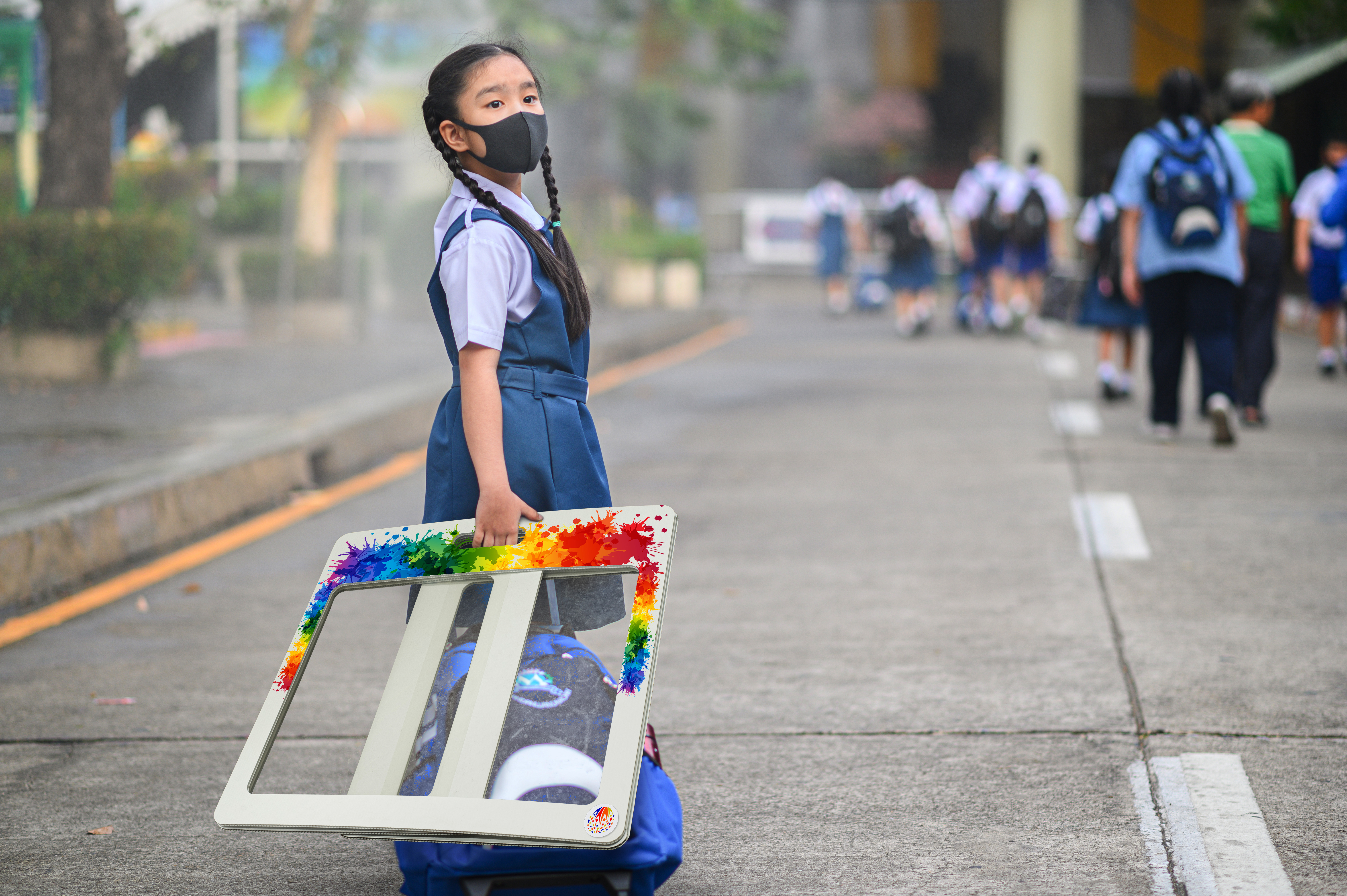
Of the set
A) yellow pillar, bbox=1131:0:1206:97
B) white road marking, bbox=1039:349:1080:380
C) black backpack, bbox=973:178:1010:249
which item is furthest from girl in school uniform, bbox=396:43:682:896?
yellow pillar, bbox=1131:0:1206:97

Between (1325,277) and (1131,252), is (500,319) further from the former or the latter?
(1325,277)

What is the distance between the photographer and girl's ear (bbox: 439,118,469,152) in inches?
125

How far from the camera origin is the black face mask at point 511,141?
3.13 meters

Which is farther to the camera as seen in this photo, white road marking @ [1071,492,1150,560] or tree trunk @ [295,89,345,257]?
tree trunk @ [295,89,345,257]

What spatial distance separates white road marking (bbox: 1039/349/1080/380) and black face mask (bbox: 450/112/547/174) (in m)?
10.7

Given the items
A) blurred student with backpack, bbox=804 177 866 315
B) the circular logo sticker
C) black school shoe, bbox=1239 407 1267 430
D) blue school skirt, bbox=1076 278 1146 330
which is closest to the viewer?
the circular logo sticker

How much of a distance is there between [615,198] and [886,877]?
2075 centimetres

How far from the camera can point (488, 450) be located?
3064 mm

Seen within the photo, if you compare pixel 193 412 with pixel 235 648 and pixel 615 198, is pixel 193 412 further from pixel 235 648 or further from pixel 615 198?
pixel 615 198

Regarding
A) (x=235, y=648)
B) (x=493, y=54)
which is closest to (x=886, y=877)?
(x=493, y=54)

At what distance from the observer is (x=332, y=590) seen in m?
3.12

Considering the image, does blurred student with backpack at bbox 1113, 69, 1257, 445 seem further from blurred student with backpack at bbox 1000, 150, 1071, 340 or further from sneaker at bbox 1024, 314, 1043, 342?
sneaker at bbox 1024, 314, 1043, 342

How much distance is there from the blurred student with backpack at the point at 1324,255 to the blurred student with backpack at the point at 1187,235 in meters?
2.32

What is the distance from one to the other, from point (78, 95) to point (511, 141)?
9724 mm
